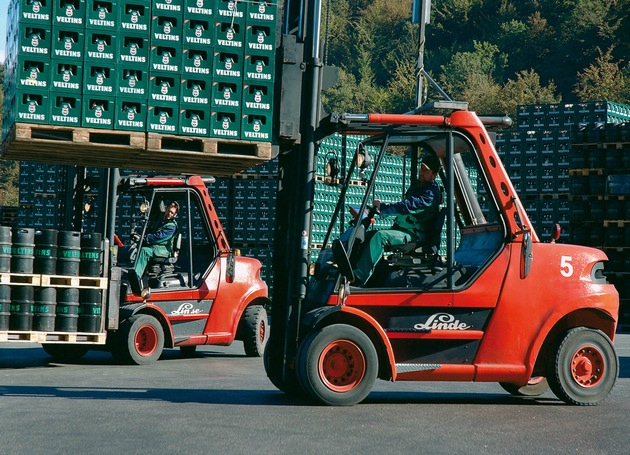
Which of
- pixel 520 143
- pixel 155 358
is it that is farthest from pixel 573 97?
pixel 155 358

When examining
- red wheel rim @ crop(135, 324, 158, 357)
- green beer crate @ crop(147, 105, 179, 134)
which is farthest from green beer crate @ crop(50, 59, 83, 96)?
red wheel rim @ crop(135, 324, 158, 357)

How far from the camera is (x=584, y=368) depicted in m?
8.82

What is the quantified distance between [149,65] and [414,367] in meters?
3.47

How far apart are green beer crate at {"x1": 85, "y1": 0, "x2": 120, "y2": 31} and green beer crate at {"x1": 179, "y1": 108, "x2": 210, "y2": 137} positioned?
0.96m

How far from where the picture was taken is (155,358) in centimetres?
1274

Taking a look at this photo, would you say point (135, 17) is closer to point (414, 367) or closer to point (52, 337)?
point (52, 337)

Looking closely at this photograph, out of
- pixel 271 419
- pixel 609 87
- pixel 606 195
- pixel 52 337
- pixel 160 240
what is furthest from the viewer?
pixel 609 87

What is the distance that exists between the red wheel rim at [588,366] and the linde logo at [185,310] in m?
5.76

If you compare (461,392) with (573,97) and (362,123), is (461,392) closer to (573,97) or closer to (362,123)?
(362,123)

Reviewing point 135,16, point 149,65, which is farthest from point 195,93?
point 135,16

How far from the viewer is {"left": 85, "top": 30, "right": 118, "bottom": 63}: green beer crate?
30.3 ft

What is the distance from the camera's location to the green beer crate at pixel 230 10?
937 cm

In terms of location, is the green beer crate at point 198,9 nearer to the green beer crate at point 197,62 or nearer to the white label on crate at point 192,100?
the green beer crate at point 197,62

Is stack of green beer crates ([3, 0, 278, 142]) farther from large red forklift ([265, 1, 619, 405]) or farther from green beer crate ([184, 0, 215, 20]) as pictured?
large red forklift ([265, 1, 619, 405])
